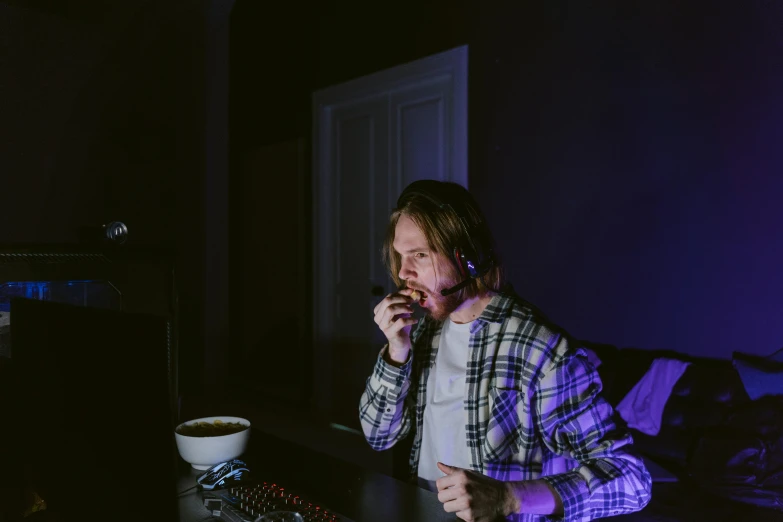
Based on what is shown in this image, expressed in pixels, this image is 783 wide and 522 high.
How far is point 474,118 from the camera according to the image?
3.52 metres

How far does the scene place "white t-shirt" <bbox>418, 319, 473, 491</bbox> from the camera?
135 cm

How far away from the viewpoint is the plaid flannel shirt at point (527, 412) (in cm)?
104

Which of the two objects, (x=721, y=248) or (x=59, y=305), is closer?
(x=59, y=305)

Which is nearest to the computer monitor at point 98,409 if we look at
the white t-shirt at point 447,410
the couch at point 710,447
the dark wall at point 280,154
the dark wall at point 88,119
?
the white t-shirt at point 447,410

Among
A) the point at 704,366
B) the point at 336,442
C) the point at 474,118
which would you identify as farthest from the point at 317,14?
the point at 704,366

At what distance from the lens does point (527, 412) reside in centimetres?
123

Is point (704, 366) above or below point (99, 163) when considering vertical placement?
below

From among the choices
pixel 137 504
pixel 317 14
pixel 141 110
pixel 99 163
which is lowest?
pixel 137 504

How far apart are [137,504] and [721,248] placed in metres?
2.66

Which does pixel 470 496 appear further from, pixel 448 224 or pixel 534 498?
pixel 448 224

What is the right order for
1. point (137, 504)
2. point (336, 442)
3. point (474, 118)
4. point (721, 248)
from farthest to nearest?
1. point (336, 442)
2. point (474, 118)
3. point (721, 248)
4. point (137, 504)

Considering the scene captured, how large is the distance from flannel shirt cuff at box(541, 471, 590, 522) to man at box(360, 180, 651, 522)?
2 centimetres

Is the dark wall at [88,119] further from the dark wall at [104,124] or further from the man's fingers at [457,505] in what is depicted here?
the man's fingers at [457,505]

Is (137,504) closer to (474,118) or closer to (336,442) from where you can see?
(474,118)
